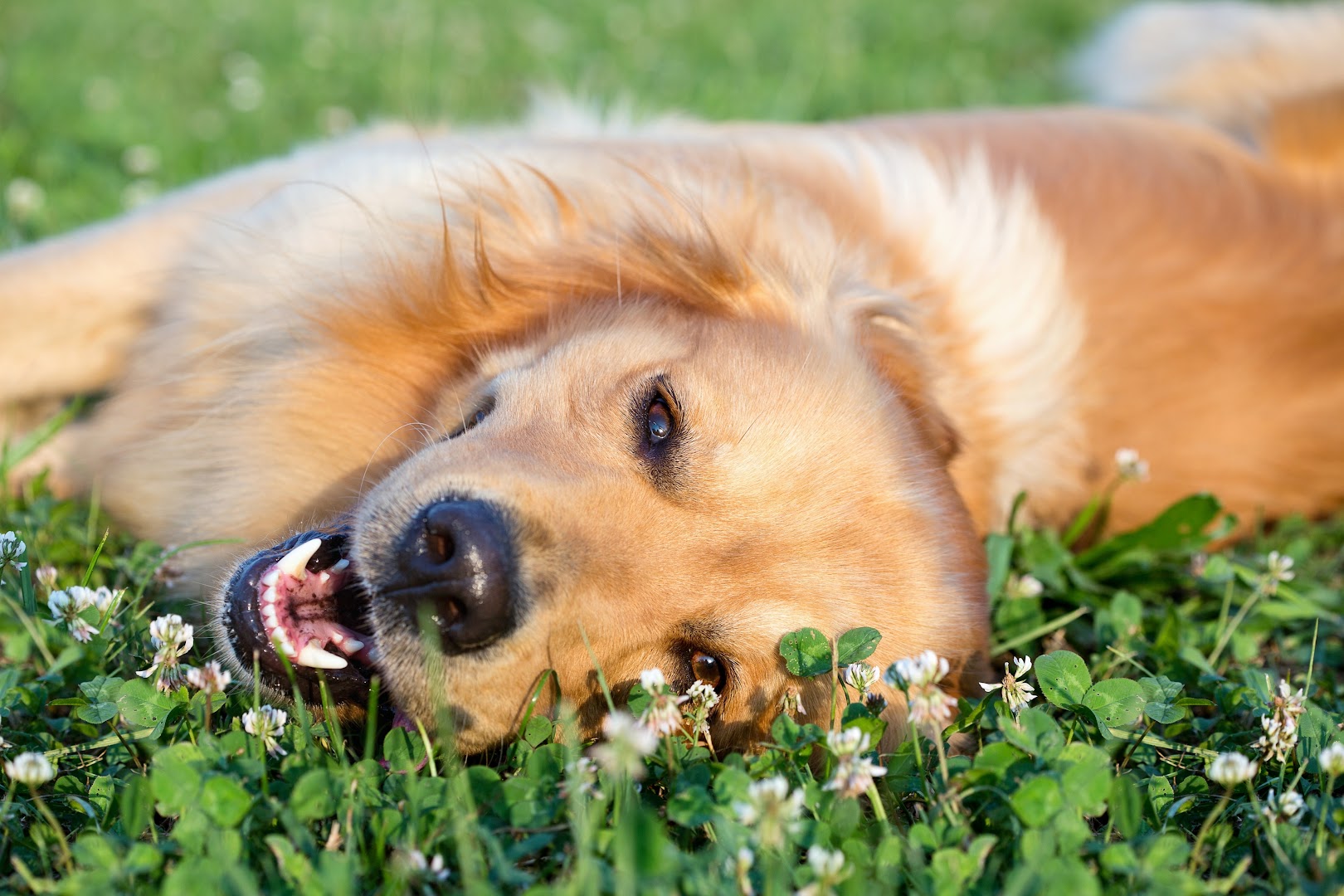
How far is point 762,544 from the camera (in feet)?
7.01

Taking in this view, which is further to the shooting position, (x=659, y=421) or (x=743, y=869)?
(x=659, y=421)

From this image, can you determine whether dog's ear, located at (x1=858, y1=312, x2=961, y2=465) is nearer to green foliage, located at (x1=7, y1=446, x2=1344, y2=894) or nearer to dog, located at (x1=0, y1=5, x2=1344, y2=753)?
dog, located at (x1=0, y1=5, x2=1344, y2=753)

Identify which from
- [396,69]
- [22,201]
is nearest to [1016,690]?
[22,201]

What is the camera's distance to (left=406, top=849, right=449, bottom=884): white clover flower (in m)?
1.58

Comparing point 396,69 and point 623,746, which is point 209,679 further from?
point 396,69

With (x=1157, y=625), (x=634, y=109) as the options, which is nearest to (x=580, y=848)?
(x=1157, y=625)

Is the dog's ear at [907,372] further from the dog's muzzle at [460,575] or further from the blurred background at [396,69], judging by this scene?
the blurred background at [396,69]

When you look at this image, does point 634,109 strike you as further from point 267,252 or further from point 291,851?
point 291,851

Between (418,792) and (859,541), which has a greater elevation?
(859,541)

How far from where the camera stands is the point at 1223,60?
4.90m

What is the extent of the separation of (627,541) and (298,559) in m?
Result: 0.60

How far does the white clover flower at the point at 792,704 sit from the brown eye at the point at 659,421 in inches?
20.2

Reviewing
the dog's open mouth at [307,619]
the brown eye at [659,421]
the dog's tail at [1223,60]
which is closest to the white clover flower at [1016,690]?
the brown eye at [659,421]

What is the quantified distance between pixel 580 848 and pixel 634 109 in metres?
3.22
